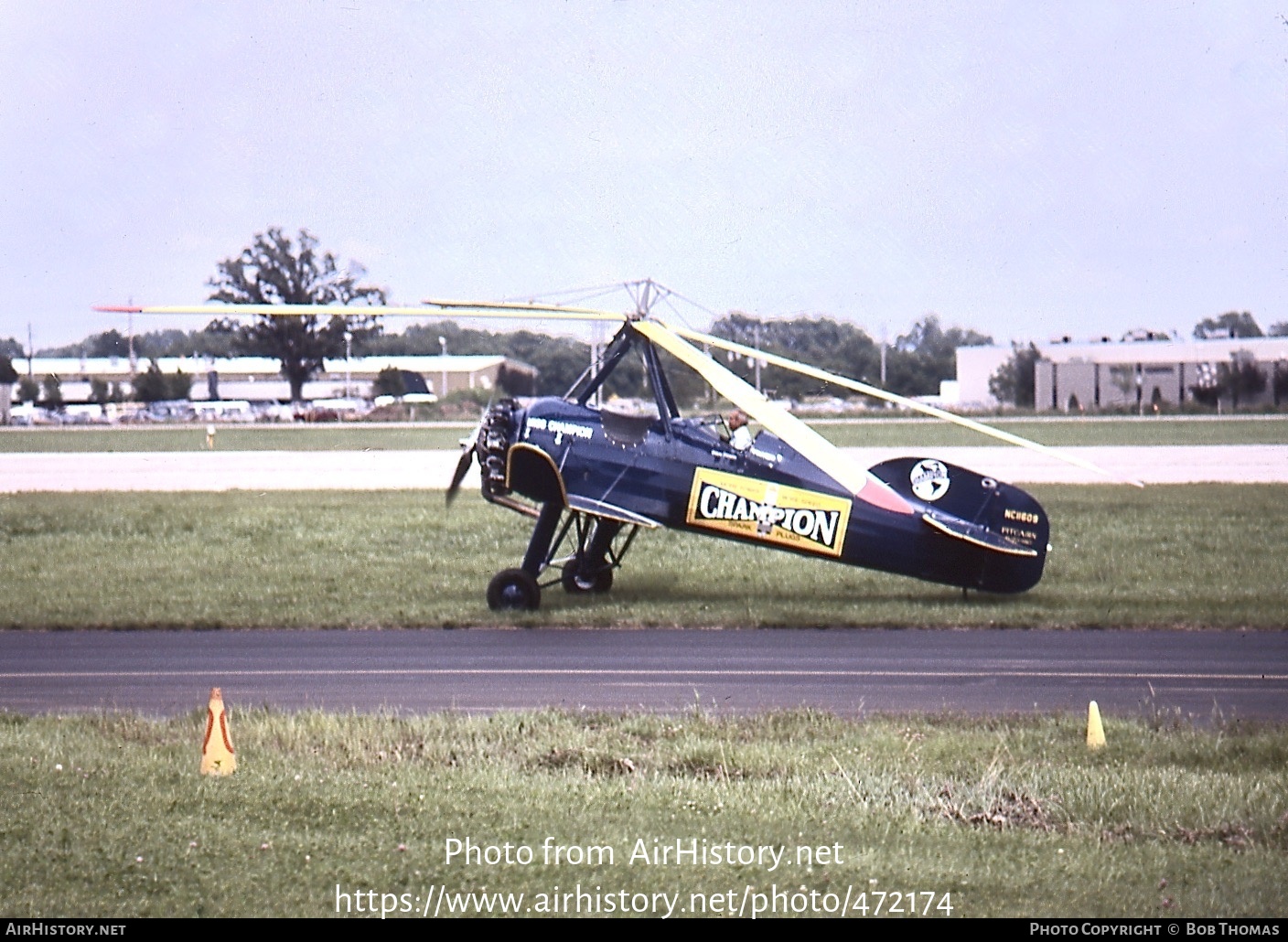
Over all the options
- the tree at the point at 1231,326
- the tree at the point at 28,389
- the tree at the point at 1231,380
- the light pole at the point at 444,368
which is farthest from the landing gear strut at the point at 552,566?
the tree at the point at 1231,326

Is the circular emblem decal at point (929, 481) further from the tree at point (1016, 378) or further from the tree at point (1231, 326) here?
the tree at point (1231, 326)

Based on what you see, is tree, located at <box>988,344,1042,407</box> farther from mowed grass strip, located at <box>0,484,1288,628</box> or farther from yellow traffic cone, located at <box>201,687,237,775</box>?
yellow traffic cone, located at <box>201,687,237,775</box>

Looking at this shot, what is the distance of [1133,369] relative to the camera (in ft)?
172

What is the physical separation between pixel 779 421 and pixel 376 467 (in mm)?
34317

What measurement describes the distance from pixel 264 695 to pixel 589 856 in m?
6.95

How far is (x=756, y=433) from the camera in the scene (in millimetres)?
18594

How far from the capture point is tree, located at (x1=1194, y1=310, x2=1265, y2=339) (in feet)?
190

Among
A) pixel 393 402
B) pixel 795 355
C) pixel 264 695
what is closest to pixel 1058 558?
pixel 795 355

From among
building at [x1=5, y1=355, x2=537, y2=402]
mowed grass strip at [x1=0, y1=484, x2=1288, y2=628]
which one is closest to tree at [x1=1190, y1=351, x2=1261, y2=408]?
mowed grass strip at [x1=0, y1=484, x2=1288, y2=628]

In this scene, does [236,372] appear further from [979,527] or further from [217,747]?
[217,747]

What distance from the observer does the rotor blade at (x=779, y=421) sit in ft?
34.3

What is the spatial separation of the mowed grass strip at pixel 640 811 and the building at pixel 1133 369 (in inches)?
1345

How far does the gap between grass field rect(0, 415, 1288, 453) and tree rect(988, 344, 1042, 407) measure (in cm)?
696
